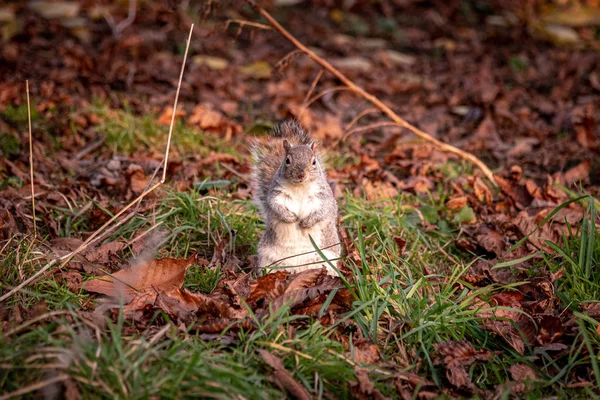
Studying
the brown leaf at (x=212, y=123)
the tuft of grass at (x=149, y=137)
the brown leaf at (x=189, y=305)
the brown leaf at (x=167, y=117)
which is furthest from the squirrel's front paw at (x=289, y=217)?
the brown leaf at (x=167, y=117)

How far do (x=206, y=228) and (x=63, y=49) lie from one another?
144 inches

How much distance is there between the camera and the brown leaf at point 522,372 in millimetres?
2502

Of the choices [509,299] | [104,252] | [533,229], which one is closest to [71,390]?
[104,252]

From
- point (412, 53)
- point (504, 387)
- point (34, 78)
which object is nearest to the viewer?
point (504, 387)

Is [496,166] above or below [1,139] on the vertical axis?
above

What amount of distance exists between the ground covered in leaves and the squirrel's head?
40 centimetres

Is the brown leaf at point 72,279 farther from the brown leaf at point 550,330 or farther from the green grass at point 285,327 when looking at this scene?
the brown leaf at point 550,330

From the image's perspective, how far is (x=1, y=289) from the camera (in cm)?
278

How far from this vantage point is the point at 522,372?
2525mm

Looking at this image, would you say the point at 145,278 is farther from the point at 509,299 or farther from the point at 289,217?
the point at 509,299

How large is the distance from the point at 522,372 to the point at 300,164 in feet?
4.35

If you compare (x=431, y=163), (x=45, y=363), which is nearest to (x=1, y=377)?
(x=45, y=363)

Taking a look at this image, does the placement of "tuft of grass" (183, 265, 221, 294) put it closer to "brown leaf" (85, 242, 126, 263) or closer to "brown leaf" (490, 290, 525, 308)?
"brown leaf" (85, 242, 126, 263)

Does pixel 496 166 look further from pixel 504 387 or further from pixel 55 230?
pixel 55 230
